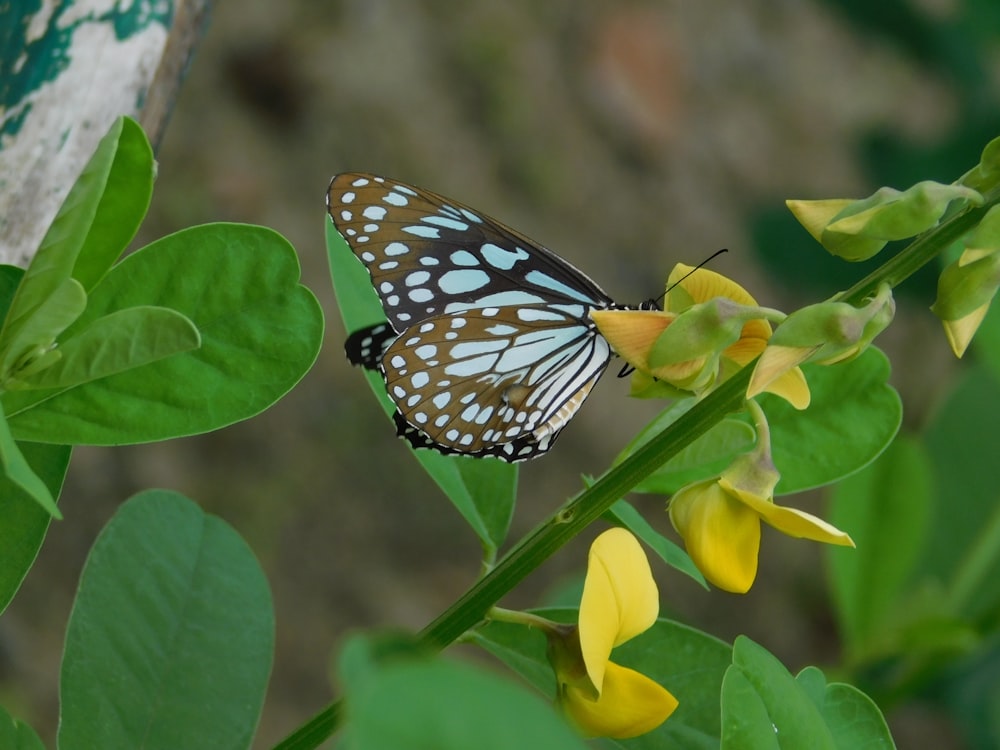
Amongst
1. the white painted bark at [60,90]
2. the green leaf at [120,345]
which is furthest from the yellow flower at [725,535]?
the white painted bark at [60,90]

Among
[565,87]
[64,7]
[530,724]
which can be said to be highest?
[64,7]

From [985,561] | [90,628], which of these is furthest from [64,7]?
[985,561]

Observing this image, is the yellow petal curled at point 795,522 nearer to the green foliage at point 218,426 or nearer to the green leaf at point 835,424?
the green foliage at point 218,426

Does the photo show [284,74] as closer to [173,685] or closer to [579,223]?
[579,223]

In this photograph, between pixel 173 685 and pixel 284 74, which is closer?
pixel 173 685

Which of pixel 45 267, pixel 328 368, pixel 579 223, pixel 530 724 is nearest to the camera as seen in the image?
pixel 530 724

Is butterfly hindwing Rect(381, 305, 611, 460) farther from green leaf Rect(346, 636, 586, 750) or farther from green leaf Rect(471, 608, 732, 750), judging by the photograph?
green leaf Rect(346, 636, 586, 750)

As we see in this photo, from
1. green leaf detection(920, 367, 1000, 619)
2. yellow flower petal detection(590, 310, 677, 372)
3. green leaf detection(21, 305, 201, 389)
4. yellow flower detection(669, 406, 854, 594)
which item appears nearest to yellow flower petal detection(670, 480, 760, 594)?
yellow flower detection(669, 406, 854, 594)
